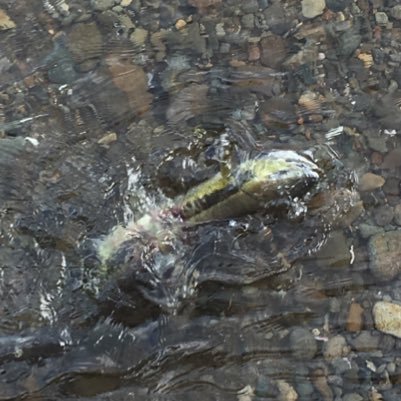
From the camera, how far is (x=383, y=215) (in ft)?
11.3

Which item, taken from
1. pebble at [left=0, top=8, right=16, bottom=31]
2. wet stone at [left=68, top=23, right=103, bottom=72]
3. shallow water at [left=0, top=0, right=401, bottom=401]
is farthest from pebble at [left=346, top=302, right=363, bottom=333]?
pebble at [left=0, top=8, right=16, bottom=31]

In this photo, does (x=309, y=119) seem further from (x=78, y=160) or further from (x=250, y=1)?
(x=78, y=160)

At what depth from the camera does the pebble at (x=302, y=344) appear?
318cm

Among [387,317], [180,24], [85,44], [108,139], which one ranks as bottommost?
[387,317]

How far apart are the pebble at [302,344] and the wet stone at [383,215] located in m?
0.62

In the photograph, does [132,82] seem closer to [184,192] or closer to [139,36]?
[139,36]

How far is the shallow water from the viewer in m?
3.12

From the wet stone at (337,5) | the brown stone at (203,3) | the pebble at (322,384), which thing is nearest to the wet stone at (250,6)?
the brown stone at (203,3)

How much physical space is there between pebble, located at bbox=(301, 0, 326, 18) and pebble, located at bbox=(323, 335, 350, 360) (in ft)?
5.65

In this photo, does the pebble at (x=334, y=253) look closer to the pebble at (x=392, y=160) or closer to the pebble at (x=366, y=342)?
the pebble at (x=366, y=342)

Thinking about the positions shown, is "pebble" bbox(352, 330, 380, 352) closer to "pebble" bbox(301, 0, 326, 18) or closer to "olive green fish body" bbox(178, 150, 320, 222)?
"olive green fish body" bbox(178, 150, 320, 222)

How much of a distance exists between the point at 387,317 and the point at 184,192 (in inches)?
40.6

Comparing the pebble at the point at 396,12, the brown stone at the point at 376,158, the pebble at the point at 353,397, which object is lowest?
the pebble at the point at 353,397

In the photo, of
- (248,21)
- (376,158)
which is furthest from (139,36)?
(376,158)
